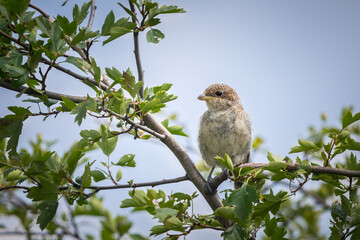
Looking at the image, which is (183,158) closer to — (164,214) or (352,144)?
(164,214)

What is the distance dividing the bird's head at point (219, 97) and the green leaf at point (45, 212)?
2.46 m

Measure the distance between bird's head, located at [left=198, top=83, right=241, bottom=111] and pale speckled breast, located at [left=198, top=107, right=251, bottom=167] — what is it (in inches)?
6.3

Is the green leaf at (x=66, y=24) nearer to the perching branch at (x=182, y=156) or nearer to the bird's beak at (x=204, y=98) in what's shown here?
the perching branch at (x=182, y=156)

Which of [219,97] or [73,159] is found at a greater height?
[219,97]

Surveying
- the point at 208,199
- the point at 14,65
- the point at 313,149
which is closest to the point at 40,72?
the point at 14,65

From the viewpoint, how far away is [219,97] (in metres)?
4.62

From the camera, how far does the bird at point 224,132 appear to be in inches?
160

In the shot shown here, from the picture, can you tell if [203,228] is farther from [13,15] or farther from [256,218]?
[13,15]

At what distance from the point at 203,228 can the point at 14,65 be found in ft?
5.57

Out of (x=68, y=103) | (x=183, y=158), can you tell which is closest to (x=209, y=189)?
(x=183, y=158)

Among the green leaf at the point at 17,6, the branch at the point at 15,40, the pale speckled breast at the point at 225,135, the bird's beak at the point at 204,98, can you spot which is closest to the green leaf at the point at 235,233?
the pale speckled breast at the point at 225,135

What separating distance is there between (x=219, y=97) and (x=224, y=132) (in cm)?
69

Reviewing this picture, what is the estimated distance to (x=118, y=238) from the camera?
1.36 metres

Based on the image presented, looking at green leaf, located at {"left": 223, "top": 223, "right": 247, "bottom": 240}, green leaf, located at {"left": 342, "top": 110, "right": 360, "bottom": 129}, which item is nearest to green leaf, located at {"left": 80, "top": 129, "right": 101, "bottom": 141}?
green leaf, located at {"left": 223, "top": 223, "right": 247, "bottom": 240}
